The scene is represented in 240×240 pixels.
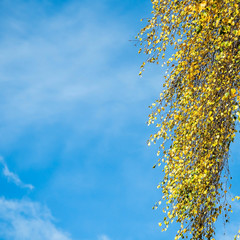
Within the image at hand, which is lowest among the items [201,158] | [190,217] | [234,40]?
[190,217]

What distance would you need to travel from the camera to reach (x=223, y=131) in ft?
19.7

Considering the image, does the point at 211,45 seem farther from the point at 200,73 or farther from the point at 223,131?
the point at 223,131

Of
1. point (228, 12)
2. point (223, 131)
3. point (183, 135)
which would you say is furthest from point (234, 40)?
point (183, 135)

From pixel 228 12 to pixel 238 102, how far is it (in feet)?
4.49

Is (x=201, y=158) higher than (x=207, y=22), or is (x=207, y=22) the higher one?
(x=207, y=22)

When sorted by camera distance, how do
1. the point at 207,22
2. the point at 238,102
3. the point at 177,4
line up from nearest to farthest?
the point at 238,102 → the point at 207,22 → the point at 177,4

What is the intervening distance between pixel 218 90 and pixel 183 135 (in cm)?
112

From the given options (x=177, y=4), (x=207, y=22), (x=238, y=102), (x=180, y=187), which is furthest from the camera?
(x=177, y=4)

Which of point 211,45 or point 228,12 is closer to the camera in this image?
point 228,12

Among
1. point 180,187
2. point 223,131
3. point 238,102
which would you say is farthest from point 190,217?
point 238,102

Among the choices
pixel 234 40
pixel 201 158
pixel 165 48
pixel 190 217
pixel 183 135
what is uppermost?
pixel 165 48

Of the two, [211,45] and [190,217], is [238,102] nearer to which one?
[211,45]

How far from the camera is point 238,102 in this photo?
5594 millimetres

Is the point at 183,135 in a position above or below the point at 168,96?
below
